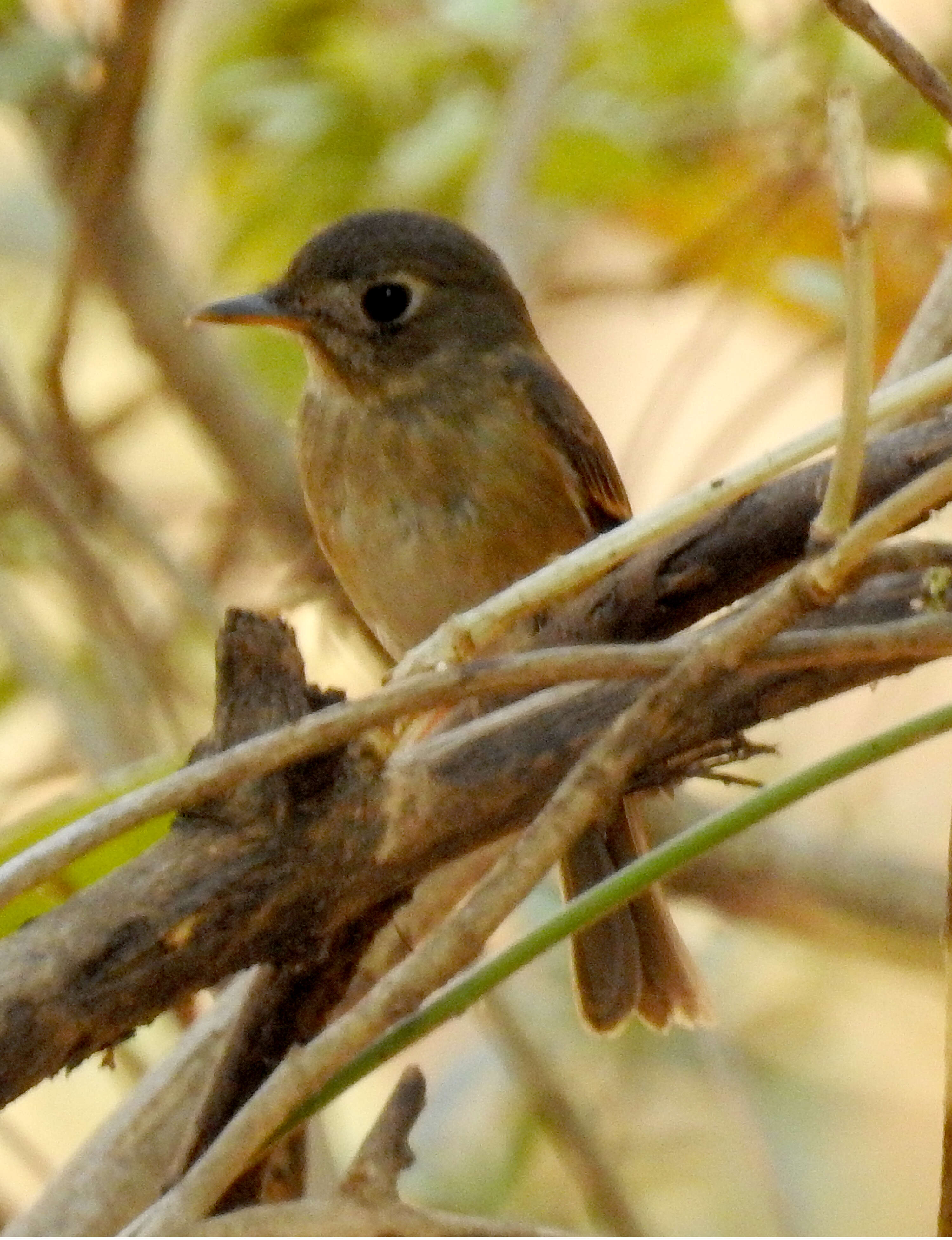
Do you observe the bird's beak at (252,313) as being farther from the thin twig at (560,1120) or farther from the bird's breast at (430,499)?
the thin twig at (560,1120)

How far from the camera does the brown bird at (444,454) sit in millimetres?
2635

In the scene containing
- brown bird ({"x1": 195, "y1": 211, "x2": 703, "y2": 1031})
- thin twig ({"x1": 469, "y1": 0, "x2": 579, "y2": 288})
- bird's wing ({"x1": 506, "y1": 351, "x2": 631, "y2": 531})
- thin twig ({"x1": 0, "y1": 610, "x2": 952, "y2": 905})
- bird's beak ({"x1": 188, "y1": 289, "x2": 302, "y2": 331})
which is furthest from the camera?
thin twig ({"x1": 469, "y1": 0, "x2": 579, "y2": 288})

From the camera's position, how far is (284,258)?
3.76m

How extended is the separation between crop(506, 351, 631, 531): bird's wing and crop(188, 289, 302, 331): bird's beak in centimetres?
36

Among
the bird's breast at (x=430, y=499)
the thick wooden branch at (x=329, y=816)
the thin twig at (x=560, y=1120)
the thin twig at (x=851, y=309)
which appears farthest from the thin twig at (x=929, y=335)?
the thin twig at (x=560, y=1120)

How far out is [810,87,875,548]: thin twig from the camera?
1.13 meters

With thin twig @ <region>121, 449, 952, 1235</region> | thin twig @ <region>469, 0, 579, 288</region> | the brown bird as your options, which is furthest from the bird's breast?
thin twig @ <region>121, 449, 952, 1235</region>

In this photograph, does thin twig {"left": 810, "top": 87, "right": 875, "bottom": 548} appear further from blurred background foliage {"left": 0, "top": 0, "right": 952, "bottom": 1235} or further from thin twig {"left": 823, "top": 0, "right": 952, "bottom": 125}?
blurred background foliage {"left": 0, "top": 0, "right": 952, "bottom": 1235}

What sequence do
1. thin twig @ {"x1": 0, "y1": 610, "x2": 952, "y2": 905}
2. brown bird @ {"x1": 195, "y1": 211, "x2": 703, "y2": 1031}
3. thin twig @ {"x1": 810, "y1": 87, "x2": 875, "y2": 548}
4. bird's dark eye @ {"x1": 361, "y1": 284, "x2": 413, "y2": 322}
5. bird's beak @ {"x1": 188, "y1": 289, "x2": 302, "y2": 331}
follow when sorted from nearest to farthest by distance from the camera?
thin twig @ {"x1": 810, "y1": 87, "x2": 875, "y2": 548} < thin twig @ {"x1": 0, "y1": 610, "x2": 952, "y2": 905} < brown bird @ {"x1": 195, "y1": 211, "x2": 703, "y2": 1031} < bird's beak @ {"x1": 188, "y1": 289, "x2": 302, "y2": 331} < bird's dark eye @ {"x1": 361, "y1": 284, "x2": 413, "y2": 322}

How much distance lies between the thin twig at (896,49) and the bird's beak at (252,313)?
1465mm

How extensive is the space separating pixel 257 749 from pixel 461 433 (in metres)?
1.57

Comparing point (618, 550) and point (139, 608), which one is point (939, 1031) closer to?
point (139, 608)

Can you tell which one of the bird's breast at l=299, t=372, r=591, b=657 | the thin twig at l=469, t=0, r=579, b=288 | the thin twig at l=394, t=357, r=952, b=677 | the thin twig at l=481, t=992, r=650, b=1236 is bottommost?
the thin twig at l=481, t=992, r=650, b=1236

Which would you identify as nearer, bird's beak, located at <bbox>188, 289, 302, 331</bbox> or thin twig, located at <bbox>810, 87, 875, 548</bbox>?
thin twig, located at <bbox>810, 87, 875, 548</bbox>
